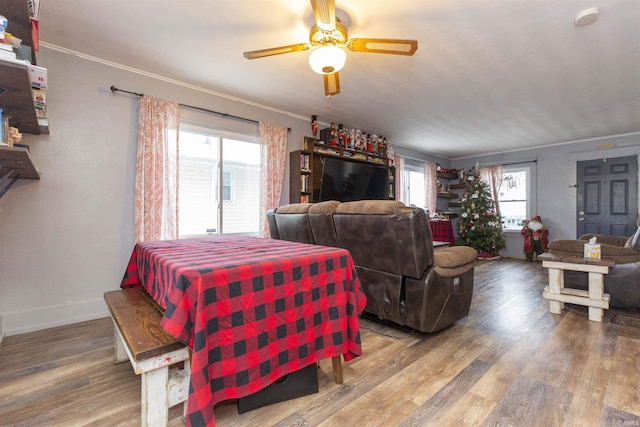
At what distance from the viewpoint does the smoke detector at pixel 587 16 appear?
79.3 inches

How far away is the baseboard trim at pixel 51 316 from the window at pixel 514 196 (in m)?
7.44

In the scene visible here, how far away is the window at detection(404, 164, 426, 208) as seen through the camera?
21.3 feet

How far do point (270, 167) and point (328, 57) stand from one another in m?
2.08

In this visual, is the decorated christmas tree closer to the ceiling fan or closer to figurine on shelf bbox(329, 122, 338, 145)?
figurine on shelf bbox(329, 122, 338, 145)

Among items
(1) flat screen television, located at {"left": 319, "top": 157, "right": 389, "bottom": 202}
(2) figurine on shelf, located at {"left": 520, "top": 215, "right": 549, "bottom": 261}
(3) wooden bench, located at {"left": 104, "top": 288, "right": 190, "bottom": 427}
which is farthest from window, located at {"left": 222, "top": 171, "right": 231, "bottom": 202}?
(2) figurine on shelf, located at {"left": 520, "top": 215, "right": 549, "bottom": 261}

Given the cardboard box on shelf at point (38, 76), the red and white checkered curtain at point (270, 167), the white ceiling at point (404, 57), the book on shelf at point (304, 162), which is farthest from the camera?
the book on shelf at point (304, 162)

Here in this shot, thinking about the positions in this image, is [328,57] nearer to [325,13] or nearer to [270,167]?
[325,13]

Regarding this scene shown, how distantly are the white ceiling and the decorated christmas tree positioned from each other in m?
2.34

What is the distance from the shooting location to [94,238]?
276 cm

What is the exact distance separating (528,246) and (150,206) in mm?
6745

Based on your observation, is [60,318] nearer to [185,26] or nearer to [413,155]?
[185,26]

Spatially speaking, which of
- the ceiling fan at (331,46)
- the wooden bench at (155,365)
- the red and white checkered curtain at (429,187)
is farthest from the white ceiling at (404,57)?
the red and white checkered curtain at (429,187)

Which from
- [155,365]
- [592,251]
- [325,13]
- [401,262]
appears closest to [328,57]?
[325,13]

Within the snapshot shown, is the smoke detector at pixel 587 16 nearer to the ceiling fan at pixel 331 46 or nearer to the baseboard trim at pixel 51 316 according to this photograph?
the ceiling fan at pixel 331 46
